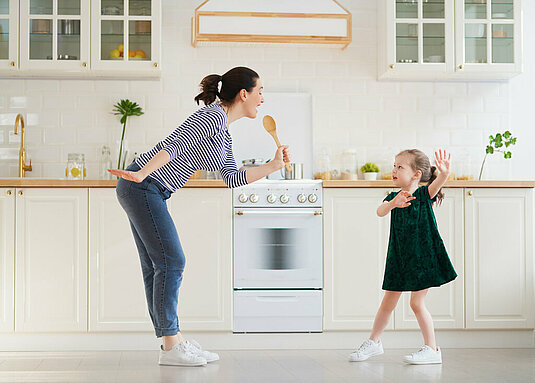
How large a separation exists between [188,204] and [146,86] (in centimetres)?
101

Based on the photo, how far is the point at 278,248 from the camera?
3.63m

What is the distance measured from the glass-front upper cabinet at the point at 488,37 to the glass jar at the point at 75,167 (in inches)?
91.9

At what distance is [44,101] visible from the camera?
165 inches

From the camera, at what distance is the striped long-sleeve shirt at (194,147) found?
105 inches

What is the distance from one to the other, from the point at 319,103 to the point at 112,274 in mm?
1689

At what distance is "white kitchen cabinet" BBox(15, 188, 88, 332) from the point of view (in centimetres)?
355

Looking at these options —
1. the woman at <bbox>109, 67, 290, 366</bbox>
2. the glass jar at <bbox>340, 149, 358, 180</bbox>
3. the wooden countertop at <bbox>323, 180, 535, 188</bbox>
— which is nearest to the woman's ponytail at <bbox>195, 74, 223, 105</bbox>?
the woman at <bbox>109, 67, 290, 366</bbox>

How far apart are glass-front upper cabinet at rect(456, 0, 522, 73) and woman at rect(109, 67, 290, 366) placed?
1.74 m

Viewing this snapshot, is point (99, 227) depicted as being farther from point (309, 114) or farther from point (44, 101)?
point (309, 114)

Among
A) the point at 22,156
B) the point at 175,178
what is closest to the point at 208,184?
the point at 175,178

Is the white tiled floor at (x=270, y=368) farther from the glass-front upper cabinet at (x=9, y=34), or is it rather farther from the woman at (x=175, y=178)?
the glass-front upper cabinet at (x=9, y=34)

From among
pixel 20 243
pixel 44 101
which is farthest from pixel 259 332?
pixel 44 101

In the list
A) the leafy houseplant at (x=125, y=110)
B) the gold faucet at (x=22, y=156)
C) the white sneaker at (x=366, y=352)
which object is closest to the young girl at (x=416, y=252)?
the white sneaker at (x=366, y=352)

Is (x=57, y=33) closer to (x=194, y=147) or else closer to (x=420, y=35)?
(x=194, y=147)
